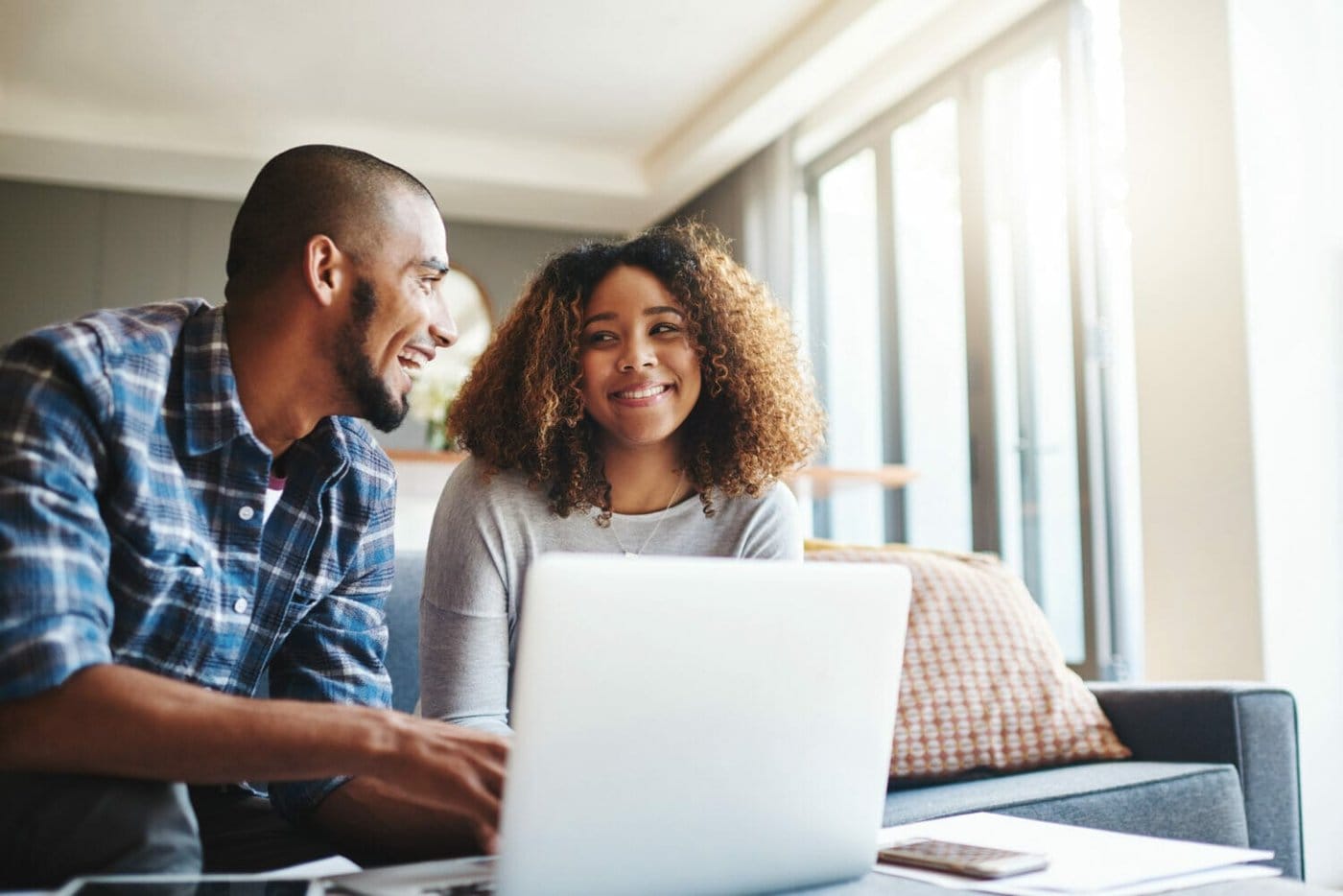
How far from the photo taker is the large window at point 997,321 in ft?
10.7

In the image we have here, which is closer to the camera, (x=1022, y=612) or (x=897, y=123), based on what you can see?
(x=1022, y=612)

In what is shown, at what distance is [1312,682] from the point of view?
2299mm

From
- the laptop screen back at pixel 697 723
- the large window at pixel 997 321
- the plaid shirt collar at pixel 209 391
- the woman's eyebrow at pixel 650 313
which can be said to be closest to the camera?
the laptop screen back at pixel 697 723

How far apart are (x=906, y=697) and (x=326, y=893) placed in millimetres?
1297

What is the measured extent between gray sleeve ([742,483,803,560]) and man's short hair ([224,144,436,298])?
656 mm

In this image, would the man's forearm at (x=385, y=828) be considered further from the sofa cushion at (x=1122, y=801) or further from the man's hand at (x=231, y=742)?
the sofa cushion at (x=1122, y=801)

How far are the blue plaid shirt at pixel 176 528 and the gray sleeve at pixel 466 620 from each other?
0.11 metres

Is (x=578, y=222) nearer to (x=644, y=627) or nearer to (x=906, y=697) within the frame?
(x=906, y=697)

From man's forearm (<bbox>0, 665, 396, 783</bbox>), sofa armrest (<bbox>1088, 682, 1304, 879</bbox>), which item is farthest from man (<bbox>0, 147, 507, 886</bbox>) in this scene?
sofa armrest (<bbox>1088, 682, 1304, 879</bbox>)

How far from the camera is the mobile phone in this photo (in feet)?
2.85

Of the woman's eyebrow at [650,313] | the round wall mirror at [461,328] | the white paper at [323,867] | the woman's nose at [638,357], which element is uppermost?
the round wall mirror at [461,328]

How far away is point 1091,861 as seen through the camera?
3.01ft

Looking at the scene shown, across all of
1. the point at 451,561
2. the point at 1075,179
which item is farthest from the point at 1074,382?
the point at 451,561

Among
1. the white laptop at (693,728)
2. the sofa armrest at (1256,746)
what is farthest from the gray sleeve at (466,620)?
the sofa armrest at (1256,746)
